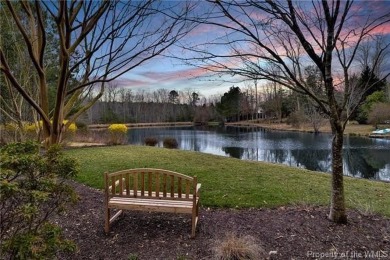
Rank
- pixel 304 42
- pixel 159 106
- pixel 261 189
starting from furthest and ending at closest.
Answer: pixel 159 106 < pixel 261 189 < pixel 304 42

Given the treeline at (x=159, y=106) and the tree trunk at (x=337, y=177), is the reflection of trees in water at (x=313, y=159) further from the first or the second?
the treeline at (x=159, y=106)

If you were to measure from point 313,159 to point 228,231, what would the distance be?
13322mm

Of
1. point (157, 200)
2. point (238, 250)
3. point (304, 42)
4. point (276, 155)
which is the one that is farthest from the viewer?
point (276, 155)

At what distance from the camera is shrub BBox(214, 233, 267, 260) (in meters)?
3.02

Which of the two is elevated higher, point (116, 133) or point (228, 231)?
point (116, 133)

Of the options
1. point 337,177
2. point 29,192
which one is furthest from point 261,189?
point 29,192

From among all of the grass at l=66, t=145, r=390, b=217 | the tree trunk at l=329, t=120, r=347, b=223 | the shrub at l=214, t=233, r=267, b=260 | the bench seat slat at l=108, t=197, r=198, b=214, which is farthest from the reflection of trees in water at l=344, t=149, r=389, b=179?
the bench seat slat at l=108, t=197, r=198, b=214

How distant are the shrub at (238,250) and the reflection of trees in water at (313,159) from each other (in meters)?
10.7

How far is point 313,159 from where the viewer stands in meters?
15.5

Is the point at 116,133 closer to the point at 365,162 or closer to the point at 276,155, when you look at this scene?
the point at 276,155


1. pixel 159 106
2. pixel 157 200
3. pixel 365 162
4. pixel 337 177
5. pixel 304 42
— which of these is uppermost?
pixel 159 106

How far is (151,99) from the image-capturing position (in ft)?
227

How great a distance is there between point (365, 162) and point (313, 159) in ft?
8.14

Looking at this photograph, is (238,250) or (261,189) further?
(261,189)
